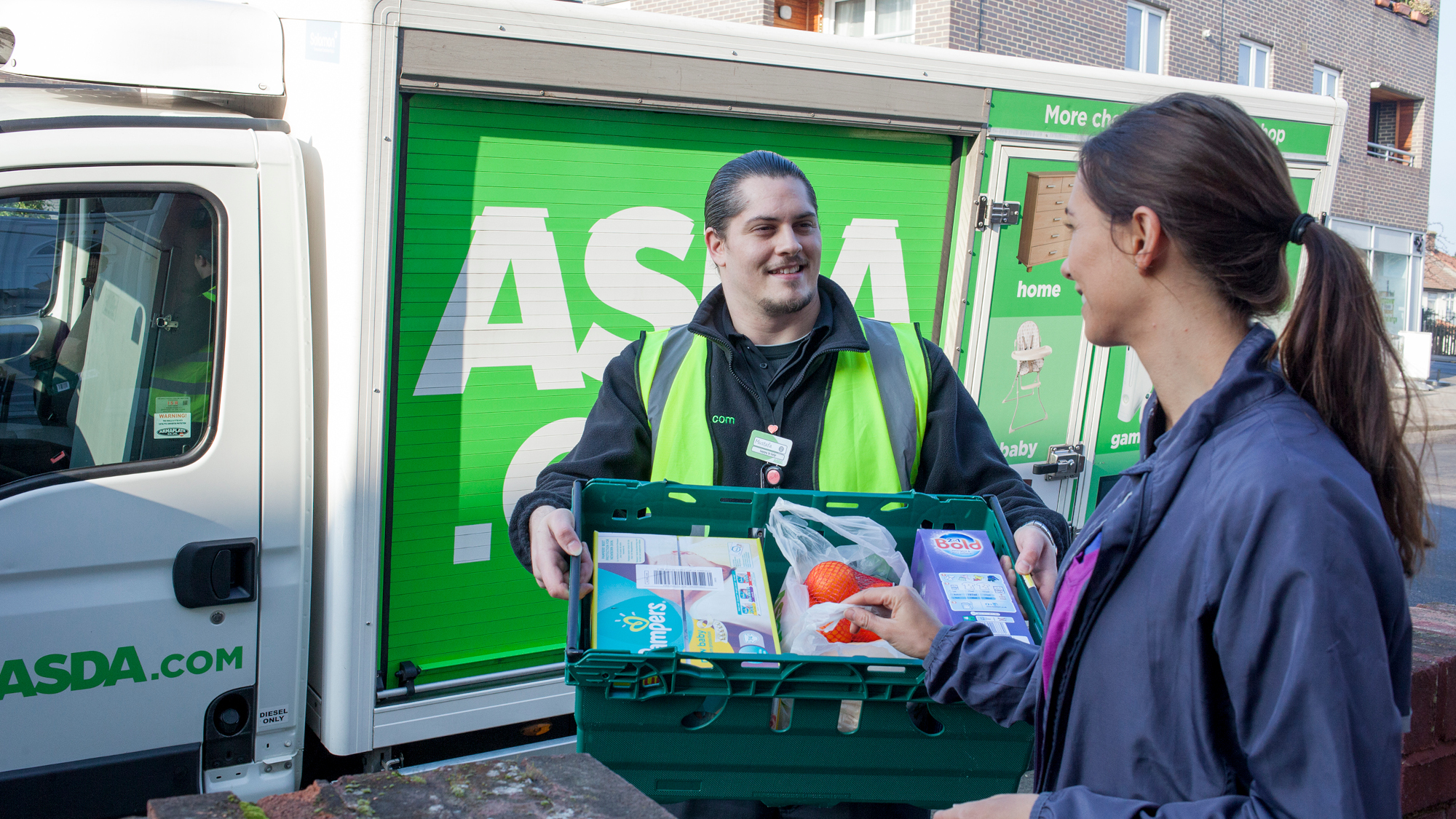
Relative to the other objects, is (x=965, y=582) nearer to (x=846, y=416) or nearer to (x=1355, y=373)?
(x=846, y=416)

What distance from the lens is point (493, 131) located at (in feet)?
9.50

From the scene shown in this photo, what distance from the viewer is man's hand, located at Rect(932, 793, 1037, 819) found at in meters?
1.21

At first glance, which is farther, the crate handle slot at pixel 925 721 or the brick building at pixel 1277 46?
the brick building at pixel 1277 46

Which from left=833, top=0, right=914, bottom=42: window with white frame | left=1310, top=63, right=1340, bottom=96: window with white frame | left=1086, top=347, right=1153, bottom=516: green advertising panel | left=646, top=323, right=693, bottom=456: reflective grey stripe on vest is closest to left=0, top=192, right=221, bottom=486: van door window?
left=646, top=323, right=693, bottom=456: reflective grey stripe on vest

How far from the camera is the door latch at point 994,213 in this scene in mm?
3619

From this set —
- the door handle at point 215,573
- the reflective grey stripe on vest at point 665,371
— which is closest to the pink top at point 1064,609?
the reflective grey stripe on vest at point 665,371

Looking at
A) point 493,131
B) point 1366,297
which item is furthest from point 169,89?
point 1366,297

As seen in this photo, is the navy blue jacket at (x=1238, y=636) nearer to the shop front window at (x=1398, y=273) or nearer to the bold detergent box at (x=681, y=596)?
the bold detergent box at (x=681, y=596)

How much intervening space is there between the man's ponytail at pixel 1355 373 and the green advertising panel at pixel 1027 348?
2550 mm

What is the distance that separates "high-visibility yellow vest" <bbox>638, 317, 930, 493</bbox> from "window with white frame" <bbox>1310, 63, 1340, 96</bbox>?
2270cm

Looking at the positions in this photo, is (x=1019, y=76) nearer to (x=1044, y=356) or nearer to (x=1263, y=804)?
(x=1044, y=356)

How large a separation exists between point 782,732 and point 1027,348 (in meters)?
2.62

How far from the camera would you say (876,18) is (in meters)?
14.6

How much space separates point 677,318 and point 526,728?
4.54 feet
